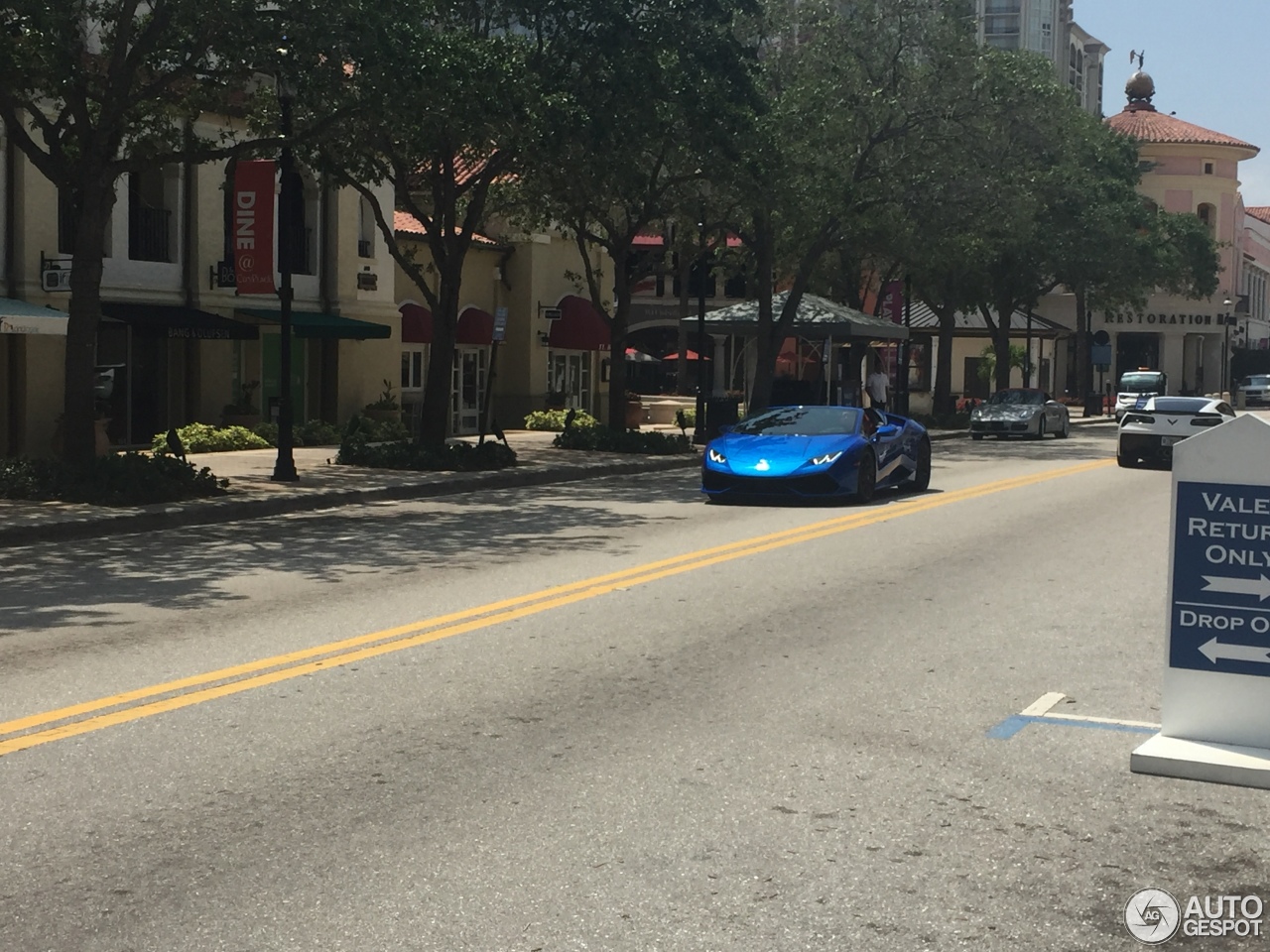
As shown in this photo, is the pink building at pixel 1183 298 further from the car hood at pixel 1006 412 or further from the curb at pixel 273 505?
the curb at pixel 273 505

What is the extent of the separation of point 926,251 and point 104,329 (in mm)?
19782

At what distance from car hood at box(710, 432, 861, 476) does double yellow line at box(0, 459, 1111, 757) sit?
10.5 ft

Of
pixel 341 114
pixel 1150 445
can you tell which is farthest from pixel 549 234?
pixel 341 114

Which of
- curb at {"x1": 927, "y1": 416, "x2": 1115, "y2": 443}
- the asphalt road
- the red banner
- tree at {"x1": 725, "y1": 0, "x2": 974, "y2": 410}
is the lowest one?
the asphalt road

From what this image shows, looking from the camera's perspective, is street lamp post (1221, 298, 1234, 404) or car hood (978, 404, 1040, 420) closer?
car hood (978, 404, 1040, 420)

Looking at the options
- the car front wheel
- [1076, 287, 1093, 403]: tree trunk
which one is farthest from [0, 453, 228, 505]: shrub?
[1076, 287, 1093, 403]: tree trunk

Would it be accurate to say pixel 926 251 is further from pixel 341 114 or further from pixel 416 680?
pixel 416 680

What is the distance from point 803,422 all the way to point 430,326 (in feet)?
65.2

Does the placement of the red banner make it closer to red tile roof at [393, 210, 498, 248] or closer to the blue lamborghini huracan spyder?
red tile roof at [393, 210, 498, 248]

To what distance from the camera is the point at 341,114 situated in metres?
20.0

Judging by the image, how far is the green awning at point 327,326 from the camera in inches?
1262

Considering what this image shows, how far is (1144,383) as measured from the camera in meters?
66.2

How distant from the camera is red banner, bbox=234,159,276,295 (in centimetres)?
2530

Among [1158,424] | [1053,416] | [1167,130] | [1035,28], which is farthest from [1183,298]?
[1158,424]
